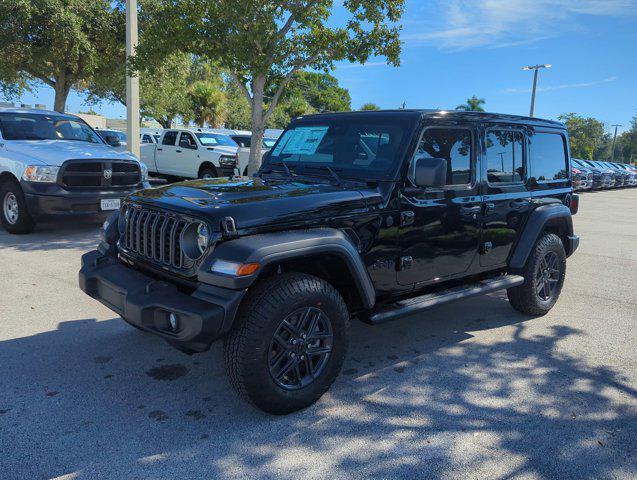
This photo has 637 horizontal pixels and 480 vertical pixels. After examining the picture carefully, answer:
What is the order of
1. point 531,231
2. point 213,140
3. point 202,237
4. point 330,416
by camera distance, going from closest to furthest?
point 202,237, point 330,416, point 531,231, point 213,140

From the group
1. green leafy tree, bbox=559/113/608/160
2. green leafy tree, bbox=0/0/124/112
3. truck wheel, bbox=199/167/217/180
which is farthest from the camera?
green leafy tree, bbox=559/113/608/160

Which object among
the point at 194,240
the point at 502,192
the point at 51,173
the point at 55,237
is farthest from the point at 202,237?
the point at 55,237

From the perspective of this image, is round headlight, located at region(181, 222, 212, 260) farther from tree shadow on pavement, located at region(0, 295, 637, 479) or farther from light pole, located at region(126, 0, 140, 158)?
light pole, located at region(126, 0, 140, 158)

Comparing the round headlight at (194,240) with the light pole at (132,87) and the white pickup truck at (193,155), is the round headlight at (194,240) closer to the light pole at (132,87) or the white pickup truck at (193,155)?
the light pole at (132,87)

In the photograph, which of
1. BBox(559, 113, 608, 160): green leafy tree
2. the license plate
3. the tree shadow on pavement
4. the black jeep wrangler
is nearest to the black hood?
the black jeep wrangler

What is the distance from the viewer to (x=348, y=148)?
3.96 meters

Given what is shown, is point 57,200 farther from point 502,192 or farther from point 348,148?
point 502,192

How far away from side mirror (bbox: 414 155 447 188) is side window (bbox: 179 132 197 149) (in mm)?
12111

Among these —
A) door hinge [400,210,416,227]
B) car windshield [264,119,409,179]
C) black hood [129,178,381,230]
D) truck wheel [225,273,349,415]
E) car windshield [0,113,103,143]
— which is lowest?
truck wheel [225,273,349,415]

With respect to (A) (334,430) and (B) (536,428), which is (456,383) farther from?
(A) (334,430)

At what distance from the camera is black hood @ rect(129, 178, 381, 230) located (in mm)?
3000

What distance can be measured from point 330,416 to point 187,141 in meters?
13.0

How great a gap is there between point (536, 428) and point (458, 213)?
1.63 meters

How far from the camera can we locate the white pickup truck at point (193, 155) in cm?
1413
